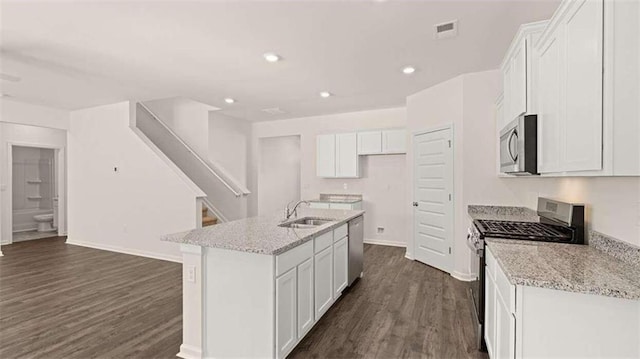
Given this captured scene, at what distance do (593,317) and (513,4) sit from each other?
2130 millimetres

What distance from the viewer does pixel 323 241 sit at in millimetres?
2795

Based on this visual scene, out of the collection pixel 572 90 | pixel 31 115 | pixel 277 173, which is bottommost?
pixel 277 173

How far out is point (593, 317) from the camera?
1364 mm

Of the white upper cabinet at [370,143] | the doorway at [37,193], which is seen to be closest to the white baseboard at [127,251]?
the doorway at [37,193]

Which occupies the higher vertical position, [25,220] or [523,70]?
[523,70]

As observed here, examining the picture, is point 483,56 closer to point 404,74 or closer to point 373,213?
point 404,74

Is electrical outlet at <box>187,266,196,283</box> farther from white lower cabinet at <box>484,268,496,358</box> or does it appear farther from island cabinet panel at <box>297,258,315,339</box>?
white lower cabinet at <box>484,268,496,358</box>

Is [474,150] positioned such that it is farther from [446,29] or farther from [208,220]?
[208,220]

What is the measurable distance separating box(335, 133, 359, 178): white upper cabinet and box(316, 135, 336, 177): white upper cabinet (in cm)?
9

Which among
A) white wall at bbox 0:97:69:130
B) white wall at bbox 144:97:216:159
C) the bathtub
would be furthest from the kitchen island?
the bathtub

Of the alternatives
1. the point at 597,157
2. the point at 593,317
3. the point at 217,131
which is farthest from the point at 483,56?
the point at 217,131

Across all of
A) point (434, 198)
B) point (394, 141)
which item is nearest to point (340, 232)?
point (434, 198)

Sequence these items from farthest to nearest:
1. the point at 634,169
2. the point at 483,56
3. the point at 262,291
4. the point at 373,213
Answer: the point at 373,213
the point at 483,56
the point at 262,291
the point at 634,169

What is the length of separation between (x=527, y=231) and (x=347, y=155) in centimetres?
386
